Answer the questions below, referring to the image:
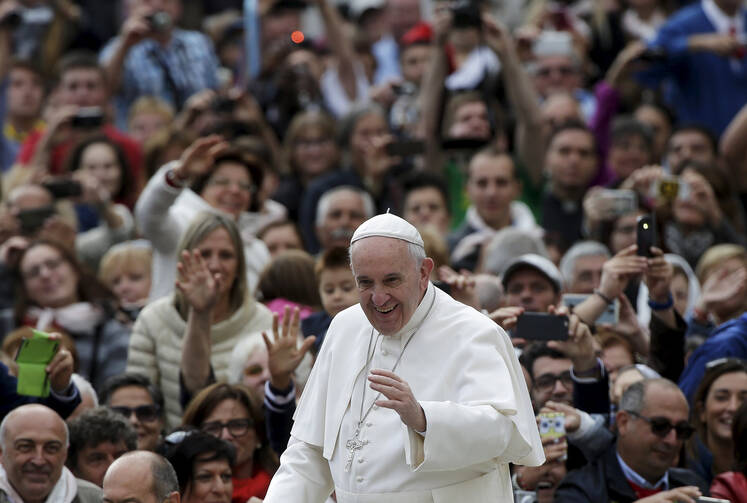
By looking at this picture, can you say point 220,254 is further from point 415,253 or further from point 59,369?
point 415,253

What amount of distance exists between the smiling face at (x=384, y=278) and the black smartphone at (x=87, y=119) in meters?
6.78

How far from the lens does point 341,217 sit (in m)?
11.2

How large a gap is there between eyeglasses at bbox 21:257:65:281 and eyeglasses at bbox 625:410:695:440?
4.17 m

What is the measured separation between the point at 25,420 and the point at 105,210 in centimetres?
425

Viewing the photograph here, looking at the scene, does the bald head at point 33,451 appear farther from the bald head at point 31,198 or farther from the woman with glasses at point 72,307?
the bald head at point 31,198

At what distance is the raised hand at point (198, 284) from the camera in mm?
8703

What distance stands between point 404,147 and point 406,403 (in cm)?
616

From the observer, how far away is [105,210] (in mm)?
11797

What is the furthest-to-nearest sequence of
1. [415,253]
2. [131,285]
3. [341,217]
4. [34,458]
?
[341,217], [131,285], [34,458], [415,253]

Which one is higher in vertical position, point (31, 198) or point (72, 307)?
point (31, 198)

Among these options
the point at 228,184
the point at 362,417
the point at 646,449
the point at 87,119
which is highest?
the point at 87,119

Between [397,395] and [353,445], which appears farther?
[353,445]

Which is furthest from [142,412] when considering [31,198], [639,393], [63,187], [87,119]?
[87,119]

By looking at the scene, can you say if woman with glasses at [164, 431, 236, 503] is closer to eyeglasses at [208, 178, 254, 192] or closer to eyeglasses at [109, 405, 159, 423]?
eyeglasses at [109, 405, 159, 423]
